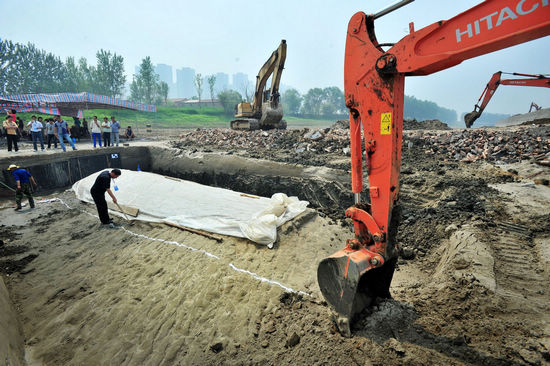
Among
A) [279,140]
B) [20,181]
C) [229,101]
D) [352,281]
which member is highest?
[229,101]

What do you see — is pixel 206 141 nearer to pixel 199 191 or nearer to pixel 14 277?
pixel 199 191

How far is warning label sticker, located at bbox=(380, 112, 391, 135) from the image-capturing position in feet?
7.68

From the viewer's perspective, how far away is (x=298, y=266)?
4.86 m

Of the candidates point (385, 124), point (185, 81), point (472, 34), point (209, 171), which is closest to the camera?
point (472, 34)

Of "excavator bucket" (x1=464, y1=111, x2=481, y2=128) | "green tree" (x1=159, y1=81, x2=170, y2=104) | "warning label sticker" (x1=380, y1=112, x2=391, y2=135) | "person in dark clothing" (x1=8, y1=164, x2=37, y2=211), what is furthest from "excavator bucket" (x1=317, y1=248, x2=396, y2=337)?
"green tree" (x1=159, y1=81, x2=170, y2=104)

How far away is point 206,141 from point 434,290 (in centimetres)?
1229

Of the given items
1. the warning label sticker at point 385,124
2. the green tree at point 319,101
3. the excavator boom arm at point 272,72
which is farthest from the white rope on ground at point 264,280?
the green tree at point 319,101

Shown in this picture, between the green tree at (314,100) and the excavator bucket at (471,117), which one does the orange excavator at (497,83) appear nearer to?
the excavator bucket at (471,117)

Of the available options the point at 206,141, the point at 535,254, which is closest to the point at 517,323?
the point at 535,254

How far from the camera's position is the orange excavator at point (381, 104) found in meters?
1.84

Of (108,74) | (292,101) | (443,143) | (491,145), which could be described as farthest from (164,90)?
(491,145)

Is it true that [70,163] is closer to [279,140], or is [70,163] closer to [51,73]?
[279,140]

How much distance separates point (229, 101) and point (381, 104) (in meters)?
44.8

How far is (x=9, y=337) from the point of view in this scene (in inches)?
117
